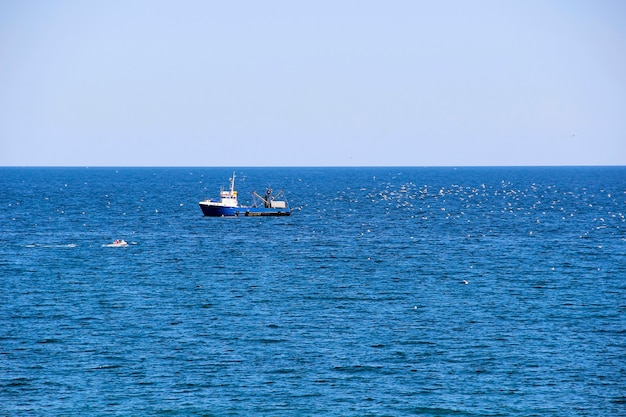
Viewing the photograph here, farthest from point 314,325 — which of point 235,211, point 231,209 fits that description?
point 235,211

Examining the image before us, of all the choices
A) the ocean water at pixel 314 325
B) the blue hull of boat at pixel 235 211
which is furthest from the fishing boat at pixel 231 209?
the ocean water at pixel 314 325

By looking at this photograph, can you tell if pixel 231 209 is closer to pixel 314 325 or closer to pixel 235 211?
pixel 235 211

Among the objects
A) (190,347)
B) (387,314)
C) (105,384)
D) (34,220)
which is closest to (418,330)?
(387,314)

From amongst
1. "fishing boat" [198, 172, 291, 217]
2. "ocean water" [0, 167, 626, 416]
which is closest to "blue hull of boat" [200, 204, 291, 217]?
"fishing boat" [198, 172, 291, 217]

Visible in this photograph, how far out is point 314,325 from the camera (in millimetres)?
65625

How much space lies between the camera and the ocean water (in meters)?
49.2

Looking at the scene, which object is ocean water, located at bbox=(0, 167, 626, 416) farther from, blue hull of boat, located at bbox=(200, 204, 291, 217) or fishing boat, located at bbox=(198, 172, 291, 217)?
blue hull of boat, located at bbox=(200, 204, 291, 217)

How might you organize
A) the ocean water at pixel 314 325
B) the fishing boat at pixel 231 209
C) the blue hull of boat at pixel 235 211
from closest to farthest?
the ocean water at pixel 314 325
the fishing boat at pixel 231 209
the blue hull of boat at pixel 235 211

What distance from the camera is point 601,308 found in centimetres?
7100

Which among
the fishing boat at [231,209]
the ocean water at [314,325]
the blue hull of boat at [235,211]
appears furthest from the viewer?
the blue hull of boat at [235,211]

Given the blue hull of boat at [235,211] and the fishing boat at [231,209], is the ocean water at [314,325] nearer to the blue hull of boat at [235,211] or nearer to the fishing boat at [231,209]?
the fishing boat at [231,209]

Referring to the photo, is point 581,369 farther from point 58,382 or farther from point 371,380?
point 58,382

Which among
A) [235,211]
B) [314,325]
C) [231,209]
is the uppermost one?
[231,209]

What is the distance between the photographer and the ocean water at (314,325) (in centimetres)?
4922
